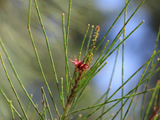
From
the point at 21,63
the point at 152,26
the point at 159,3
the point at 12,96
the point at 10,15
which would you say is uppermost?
the point at 159,3

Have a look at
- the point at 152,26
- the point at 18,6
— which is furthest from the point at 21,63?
the point at 152,26

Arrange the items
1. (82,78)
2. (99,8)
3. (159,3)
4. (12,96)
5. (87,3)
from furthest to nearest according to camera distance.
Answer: (159,3) → (99,8) → (87,3) → (12,96) → (82,78)

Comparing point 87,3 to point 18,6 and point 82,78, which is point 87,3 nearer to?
point 18,6

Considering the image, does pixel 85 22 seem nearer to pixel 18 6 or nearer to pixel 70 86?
pixel 18 6

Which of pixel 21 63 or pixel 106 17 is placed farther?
pixel 106 17

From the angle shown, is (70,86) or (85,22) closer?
(70,86)

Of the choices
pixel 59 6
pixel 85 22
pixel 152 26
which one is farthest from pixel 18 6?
pixel 152 26

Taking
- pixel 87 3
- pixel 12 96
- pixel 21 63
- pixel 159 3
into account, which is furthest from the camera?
pixel 159 3

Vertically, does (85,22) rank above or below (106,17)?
below

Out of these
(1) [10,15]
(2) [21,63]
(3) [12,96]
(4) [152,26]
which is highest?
(4) [152,26]
